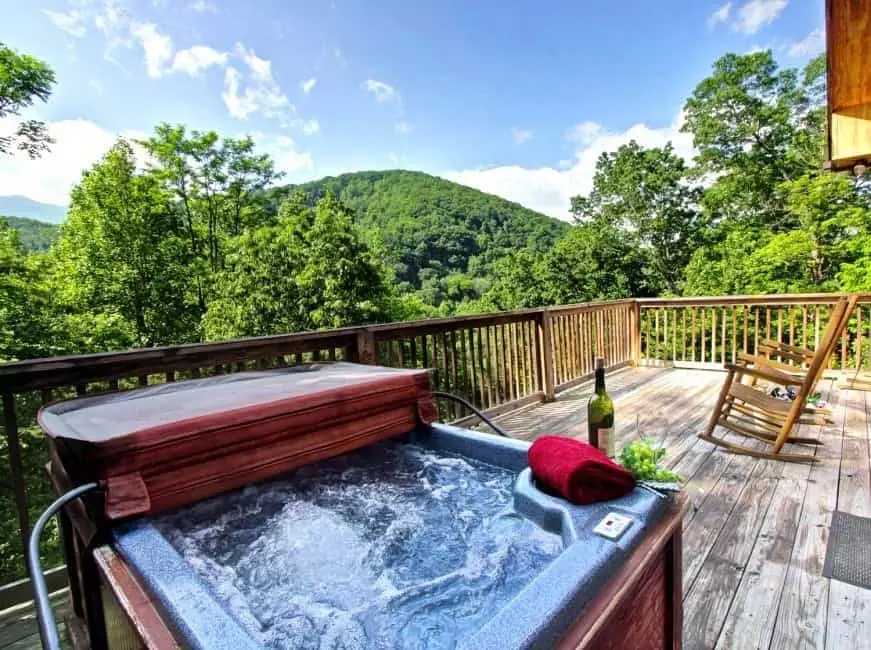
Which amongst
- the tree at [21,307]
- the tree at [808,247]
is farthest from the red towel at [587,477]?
the tree at [808,247]

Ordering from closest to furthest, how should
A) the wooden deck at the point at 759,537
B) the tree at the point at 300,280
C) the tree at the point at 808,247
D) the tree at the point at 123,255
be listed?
the wooden deck at the point at 759,537 → the tree at the point at 808,247 → the tree at the point at 300,280 → the tree at the point at 123,255

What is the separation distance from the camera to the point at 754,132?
523 inches

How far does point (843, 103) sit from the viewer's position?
3264mm

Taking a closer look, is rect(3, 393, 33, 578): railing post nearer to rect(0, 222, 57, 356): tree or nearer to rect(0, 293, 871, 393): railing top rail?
rect(0, 293, 871, 393): railing top rail

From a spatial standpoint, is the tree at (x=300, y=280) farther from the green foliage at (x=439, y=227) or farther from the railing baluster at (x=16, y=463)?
the railing baluster at (x=16, y=463)

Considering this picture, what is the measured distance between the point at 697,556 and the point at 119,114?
2019 cm

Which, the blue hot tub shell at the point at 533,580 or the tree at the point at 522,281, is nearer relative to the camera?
the blue hot tub shell at the point at 533,580

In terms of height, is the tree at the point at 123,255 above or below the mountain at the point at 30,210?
below

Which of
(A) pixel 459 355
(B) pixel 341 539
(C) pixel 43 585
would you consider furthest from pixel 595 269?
(C) pixel 43 585

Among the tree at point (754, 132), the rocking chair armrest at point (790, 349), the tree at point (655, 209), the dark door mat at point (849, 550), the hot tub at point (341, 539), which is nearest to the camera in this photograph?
the hot tub at point (341, 539)

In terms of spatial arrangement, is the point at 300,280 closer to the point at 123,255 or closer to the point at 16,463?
the point at 123,255

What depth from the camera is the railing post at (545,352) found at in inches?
164

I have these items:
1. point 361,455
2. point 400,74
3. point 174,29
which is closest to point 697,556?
point 361,455

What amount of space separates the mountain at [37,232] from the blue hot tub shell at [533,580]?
59.6ft
